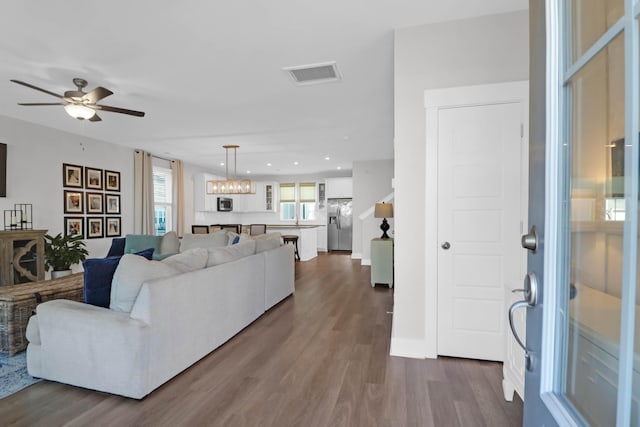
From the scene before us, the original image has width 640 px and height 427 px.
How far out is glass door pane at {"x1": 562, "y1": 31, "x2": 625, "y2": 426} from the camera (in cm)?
52

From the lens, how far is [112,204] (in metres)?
6.23

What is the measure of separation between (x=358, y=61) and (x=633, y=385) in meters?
3.07

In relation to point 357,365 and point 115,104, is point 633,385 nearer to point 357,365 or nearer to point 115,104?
point 357,365

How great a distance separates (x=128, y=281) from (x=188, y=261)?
20.0 inches

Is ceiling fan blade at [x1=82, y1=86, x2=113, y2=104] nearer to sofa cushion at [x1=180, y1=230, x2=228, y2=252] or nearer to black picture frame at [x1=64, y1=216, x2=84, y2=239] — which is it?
sofa cushion at [x1=180, y1=230, x2=228, y2=252]

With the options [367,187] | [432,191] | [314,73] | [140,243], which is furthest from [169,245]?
[367,187]

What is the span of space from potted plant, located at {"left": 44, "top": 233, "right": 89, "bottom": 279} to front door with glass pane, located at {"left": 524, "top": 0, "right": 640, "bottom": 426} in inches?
239

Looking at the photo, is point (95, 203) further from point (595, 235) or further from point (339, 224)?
point (595, 235)

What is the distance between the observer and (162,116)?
4.54 metres

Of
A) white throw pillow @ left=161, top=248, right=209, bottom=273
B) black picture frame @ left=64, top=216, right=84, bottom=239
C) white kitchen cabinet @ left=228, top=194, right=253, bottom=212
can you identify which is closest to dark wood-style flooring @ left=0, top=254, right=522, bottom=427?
white throw pillow @ left=161, top=248, right=209, bottom=273

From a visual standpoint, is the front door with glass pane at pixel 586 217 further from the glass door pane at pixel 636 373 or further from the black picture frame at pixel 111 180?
the black picture frame at pixel 111 180

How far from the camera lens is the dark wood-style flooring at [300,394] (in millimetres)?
1791

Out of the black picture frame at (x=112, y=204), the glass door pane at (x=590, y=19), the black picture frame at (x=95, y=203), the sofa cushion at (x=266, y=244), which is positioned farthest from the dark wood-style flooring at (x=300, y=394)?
the black picture frame at (x=112, y=204)

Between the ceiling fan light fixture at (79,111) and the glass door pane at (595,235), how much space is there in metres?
3.88
